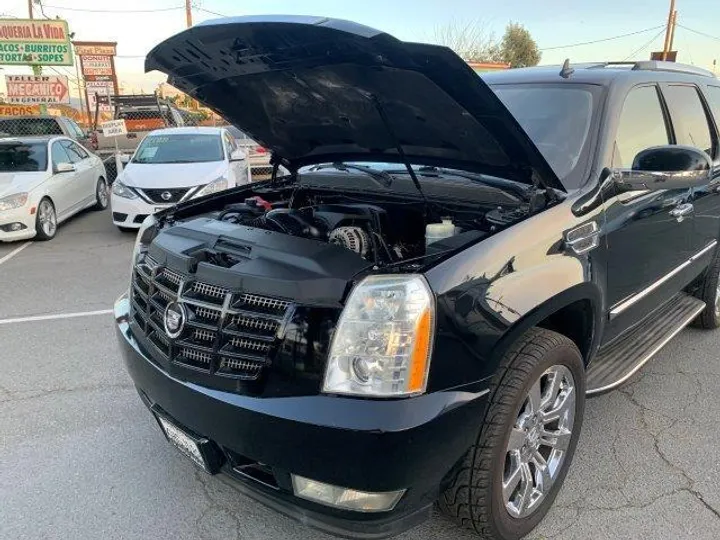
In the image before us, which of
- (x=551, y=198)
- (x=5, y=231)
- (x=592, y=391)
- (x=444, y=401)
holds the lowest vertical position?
(x=5, y=231)

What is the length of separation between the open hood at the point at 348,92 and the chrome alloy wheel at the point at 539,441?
0.87 meters

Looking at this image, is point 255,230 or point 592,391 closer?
point 255,230

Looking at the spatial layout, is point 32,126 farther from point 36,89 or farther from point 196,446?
point 196,446

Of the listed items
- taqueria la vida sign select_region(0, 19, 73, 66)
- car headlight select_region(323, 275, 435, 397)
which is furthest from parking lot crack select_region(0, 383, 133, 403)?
taqueria la vida sign select_region(0, 19, 73, 66)

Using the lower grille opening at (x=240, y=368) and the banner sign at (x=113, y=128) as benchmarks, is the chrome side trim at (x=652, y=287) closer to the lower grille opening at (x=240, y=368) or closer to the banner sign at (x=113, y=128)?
the lower grille opening at (x=240, y=368)

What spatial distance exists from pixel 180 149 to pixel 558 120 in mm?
7667

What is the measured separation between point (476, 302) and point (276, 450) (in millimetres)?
837

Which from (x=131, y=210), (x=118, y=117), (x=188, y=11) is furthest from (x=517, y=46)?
(x=131, y=210)

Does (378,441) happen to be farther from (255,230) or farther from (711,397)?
(711,397)

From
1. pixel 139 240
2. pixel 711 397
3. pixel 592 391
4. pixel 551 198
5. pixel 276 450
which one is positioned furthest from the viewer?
pixel 711 397

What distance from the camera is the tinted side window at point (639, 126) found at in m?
2.94

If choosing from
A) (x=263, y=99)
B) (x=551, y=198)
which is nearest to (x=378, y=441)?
(x=551, y=198)

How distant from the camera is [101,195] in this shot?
441 inches

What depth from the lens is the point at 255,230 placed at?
250 centimetres
